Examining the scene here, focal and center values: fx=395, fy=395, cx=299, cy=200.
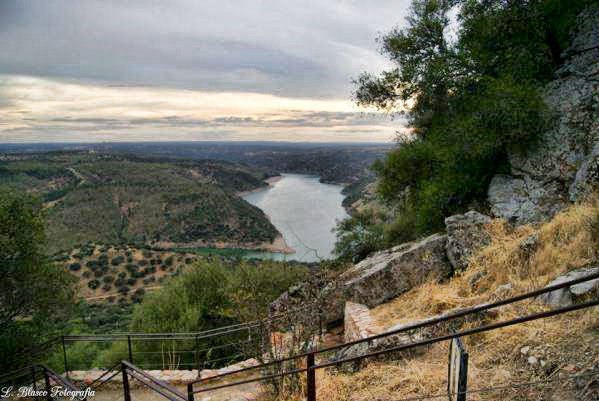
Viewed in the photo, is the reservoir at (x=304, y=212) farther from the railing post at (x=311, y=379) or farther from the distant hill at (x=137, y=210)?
the railing post at (x=311, y=379)

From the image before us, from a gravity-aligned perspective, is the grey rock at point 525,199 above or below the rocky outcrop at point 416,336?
above

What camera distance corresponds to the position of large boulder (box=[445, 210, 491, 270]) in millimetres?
8266

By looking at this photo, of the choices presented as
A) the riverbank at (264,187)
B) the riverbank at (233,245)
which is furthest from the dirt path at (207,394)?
the riverbank at (264,187)

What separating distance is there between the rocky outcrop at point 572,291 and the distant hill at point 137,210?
68.4 meters

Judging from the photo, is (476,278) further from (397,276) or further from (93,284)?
(93,284)

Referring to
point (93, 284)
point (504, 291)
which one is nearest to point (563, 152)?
point (504, 291)

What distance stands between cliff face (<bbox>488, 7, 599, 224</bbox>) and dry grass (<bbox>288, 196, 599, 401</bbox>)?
3.88 feet

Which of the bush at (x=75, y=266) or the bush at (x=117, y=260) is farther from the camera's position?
the bush at (x=117, y=260)

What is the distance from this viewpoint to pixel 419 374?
5133 mm

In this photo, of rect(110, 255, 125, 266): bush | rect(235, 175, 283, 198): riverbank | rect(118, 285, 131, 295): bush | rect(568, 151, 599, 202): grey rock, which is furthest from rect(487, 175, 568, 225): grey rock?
rect(235, 175, 283, 198): riverbank

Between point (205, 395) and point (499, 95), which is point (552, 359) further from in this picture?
point (499, 95)

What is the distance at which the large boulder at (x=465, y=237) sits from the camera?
8266mm

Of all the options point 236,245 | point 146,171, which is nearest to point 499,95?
point 236,245

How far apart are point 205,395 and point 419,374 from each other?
4566 mm
